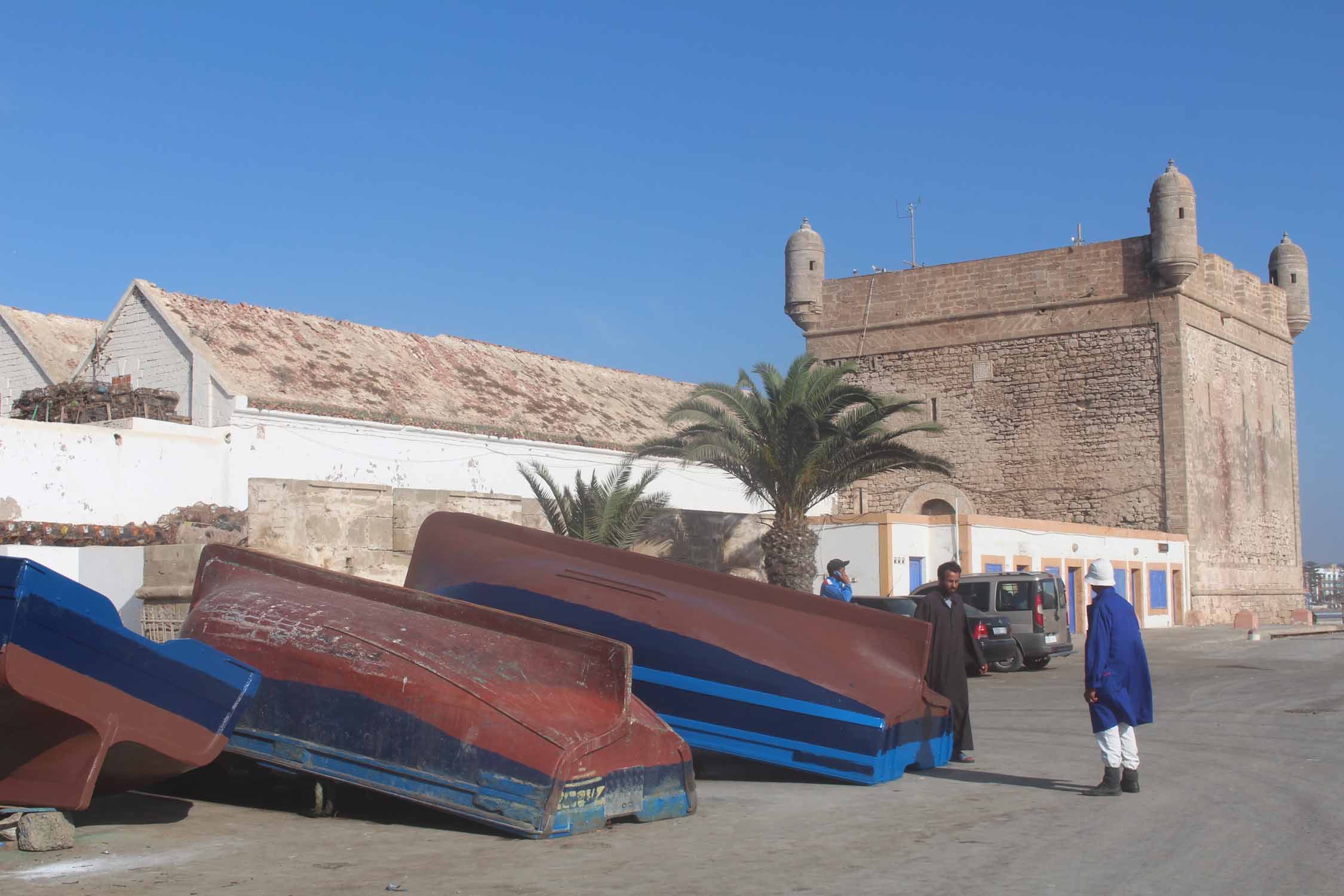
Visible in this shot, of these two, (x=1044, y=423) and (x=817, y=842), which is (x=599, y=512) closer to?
(x=817, y=842)

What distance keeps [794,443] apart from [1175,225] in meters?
14.2

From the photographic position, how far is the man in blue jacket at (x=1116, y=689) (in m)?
7.97

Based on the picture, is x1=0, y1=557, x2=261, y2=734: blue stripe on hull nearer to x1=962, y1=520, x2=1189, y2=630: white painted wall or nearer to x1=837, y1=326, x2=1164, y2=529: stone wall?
x1=962, y1=520, x2=1189, y2=630: white painted wall

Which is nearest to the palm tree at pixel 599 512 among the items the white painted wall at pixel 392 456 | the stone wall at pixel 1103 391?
the white painted wall at pixel 392 456

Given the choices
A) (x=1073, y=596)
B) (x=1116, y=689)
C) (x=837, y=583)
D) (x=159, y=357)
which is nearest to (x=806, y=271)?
(x=1073, y=596)

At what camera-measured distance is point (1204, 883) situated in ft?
18.5

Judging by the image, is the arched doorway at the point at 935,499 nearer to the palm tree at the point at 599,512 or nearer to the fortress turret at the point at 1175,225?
the fortress turret at the point at 1175,225

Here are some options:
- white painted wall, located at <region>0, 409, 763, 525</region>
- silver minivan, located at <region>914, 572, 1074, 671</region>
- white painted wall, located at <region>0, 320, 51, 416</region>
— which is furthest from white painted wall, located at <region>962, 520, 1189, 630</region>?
white painted wall, located at <region>0, 320, 51, 416</region>

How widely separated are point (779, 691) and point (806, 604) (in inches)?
29.0

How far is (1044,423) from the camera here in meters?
34.3

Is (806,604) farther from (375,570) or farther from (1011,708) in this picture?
(375,570)

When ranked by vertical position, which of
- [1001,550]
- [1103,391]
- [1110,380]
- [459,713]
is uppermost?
[1110,380]

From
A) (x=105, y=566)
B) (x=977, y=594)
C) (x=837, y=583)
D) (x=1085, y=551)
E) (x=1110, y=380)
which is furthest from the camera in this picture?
(x=1110, y=380)

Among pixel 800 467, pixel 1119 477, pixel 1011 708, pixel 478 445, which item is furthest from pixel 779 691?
pixel 1119 477
